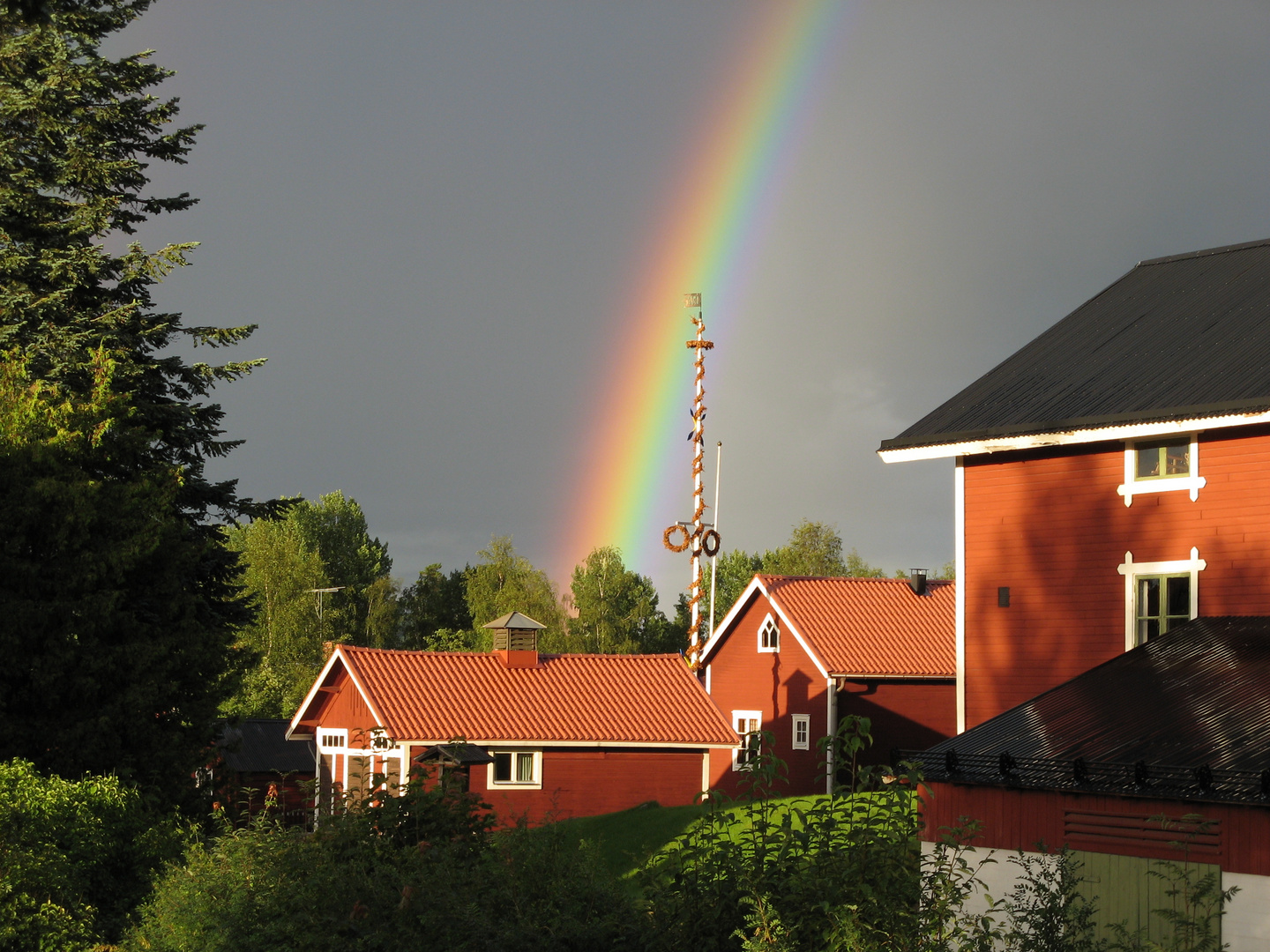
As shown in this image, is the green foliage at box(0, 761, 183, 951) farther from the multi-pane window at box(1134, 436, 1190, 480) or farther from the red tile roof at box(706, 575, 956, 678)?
the red tile roof at box(706, 575, 956, 678)

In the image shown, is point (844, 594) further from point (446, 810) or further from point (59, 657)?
point (446, 810)

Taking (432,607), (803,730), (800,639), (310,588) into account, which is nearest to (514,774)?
(803,730)

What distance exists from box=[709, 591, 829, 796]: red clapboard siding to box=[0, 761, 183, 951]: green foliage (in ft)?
74.2

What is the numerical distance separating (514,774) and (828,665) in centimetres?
969

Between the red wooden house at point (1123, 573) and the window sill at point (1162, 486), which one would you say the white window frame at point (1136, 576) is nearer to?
the red wooden house at point (1123, 573)

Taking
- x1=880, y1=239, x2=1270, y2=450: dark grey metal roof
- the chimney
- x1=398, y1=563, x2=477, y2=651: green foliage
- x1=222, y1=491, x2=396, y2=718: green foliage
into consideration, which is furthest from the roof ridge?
x1=398, y1=563, x2=477, y2=651: green foliage

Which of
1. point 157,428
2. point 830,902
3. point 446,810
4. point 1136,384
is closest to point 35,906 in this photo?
point 446,810

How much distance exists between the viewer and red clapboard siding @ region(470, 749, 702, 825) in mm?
36281

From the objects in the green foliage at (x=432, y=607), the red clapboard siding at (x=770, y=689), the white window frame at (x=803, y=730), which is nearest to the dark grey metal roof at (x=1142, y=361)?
Answer: the red clapboard siding at (x=770, y=689)

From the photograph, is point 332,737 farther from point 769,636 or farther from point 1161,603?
point 1161,603

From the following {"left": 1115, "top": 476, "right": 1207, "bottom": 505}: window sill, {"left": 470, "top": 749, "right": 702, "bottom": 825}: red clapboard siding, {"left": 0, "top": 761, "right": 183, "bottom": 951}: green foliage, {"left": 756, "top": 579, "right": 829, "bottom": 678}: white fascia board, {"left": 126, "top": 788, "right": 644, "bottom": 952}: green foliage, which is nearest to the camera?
{"left": 126, "top": 788, "right": 644, "bottom": 952}: green foliage

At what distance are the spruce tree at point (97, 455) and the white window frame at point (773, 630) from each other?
68.5ft

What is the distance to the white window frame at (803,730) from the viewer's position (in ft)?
131

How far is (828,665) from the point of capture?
3900 centimetres
